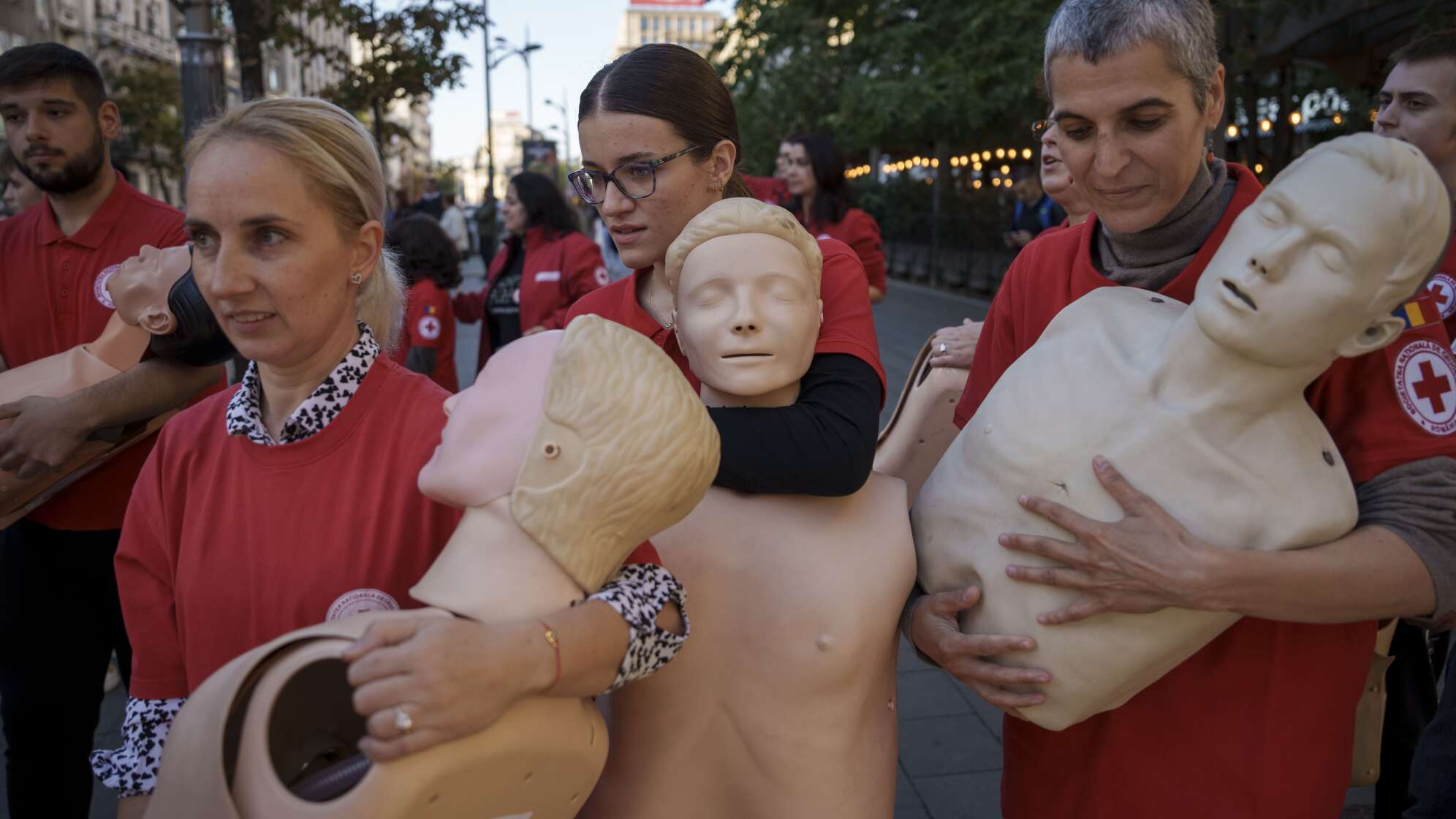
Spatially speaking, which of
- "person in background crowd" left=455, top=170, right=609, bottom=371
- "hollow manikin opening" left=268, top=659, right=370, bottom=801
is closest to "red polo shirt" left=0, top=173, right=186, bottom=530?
"hollow manikin opening" left=268, top=659, right=370, bottom=801

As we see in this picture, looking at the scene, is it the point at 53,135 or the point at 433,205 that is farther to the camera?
the point at 433,205

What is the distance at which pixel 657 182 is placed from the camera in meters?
2.22

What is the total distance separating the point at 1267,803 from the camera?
5.65 ft

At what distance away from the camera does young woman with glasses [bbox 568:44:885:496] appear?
192cm

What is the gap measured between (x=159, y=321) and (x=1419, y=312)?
8.19 ft

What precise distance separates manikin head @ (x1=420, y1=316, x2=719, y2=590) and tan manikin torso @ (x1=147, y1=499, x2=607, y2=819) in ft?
0.14

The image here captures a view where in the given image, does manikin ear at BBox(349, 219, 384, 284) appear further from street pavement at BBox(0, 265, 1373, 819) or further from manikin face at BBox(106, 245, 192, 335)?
street pavement at BBox(0, 265, 1373, 819)

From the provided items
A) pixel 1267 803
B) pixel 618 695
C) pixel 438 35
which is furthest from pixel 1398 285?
pixel 438 35

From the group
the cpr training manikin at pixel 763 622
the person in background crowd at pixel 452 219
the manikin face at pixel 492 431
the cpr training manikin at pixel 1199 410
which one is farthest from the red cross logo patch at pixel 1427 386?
the person in background crowd at pixel 452 219

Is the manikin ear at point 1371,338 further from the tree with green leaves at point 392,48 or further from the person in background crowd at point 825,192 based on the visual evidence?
the tree with green leaves at point 392,48

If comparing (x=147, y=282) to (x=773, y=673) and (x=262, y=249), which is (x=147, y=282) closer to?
(x=262, y=249)

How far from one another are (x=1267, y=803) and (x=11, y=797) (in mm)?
2998

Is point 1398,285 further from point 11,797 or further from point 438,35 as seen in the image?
point 438,35

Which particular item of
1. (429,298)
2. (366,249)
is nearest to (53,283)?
(366,249)
